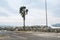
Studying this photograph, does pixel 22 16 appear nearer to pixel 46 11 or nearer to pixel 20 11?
pixel 20 11

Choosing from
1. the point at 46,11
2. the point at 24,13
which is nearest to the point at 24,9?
the point at 24,13

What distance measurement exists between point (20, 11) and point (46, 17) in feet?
72.4

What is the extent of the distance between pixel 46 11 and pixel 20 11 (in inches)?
808

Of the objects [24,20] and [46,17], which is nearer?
[46,17]

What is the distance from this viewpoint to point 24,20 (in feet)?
267

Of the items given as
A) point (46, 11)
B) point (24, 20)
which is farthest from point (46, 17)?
point (24, 20)

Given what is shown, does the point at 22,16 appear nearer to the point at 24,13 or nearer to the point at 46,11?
the point at 24,13

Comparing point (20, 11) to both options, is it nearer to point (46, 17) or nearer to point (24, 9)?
point (24, 9)

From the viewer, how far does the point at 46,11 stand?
212 ft

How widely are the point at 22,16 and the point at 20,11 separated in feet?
7.95

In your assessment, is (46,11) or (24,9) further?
(24,9)

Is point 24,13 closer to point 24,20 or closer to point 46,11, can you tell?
point 24,20

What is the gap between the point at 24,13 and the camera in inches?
3214

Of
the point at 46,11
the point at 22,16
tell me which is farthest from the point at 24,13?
the point at 46,11
